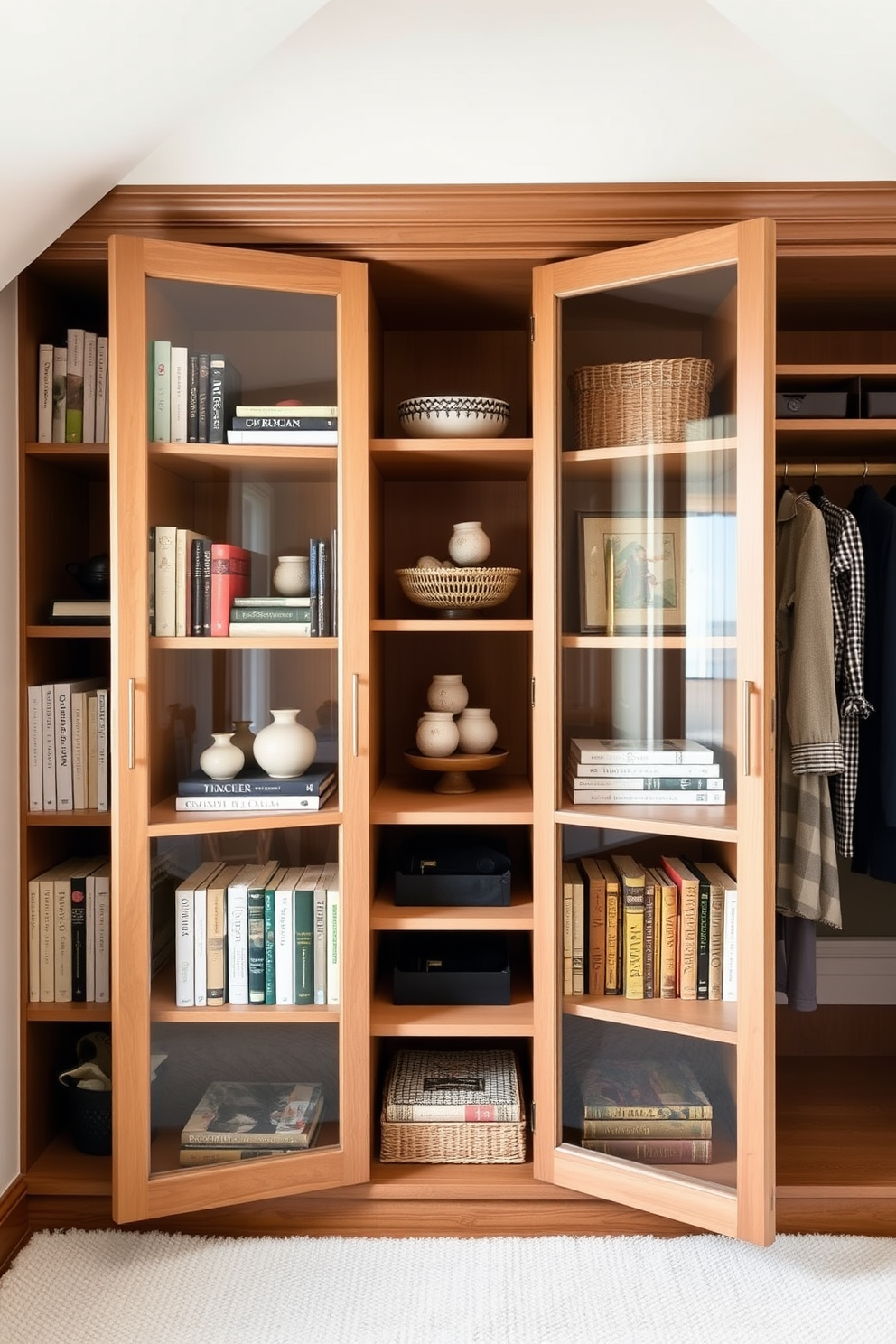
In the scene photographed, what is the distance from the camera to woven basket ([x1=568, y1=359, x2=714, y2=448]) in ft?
6.39

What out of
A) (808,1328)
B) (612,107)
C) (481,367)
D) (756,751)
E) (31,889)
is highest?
(612,107)

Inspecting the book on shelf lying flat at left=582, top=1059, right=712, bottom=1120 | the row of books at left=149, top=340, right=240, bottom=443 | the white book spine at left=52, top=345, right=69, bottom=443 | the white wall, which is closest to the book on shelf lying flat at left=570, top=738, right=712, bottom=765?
the book on shelf lying flat at left=582, top=1059, right=712, bottom=1120

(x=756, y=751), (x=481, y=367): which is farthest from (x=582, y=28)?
(x=756, y=751)

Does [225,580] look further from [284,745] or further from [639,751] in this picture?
[639,751]

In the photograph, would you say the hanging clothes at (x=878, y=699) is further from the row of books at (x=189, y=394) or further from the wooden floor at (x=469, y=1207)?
the row of books at (x=189, y=394)

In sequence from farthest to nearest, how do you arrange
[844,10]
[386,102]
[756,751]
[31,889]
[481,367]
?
1. [481,367]
2. [31,889]
3. [386,102]
4. [756,751]
5. [844,10]

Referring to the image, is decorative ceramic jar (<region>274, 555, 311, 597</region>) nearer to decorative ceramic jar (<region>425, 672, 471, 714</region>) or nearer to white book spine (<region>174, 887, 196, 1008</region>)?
decorative ceramic jar (<region>425, 672, 471, 714</region>)

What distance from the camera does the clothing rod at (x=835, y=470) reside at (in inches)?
89.7

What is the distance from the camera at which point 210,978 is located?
2.05 metres

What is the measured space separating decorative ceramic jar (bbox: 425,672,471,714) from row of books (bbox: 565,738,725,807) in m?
0.38

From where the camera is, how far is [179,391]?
6.50 ft

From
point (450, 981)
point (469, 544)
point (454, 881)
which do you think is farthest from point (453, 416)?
point (450, 981)

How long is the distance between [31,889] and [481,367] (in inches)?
66.4

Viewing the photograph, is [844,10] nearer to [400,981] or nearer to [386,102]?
[386,102]
